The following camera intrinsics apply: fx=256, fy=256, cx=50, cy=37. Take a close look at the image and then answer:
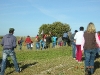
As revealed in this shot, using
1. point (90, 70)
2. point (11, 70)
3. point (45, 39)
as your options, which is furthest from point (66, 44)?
point (90, 70)

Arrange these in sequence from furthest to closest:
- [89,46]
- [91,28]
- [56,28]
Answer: [56,28]
[89,46]
[91,28]

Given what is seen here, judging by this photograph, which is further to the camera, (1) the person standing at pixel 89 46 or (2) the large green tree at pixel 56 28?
(2) the large green tree at pixel 56 28

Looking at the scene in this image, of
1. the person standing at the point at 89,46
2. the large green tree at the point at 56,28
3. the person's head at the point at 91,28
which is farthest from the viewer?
the large green tree at the point at 56,28

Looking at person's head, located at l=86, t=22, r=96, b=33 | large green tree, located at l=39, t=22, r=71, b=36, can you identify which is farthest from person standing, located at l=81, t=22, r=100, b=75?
large green tree, located at l=39, t=22, r=71, b=36

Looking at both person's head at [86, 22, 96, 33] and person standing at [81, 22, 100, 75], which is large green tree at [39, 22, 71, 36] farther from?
person's head at [86, 22, 96, 33]

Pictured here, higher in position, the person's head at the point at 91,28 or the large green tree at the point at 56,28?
the large green tree at the point at 56,28

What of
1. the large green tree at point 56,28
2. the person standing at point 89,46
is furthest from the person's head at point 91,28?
the large green tree at point 56,28

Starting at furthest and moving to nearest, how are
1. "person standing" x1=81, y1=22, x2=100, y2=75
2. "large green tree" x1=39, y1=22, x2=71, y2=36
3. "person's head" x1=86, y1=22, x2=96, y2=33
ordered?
"large green tree" x1=39, y1=22, x2=71, y2=36, "person standing" x1=81, y1=22, x2=100, y2=75, "person's head" x1=86, y1=22, x2=96, y2=33

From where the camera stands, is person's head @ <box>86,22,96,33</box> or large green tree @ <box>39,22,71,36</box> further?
large green tree @ <box>39,22,71,36</box>

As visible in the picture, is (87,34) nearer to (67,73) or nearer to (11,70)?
(67,73)

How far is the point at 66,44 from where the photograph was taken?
34.7 metres

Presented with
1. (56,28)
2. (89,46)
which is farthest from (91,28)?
(56,28)

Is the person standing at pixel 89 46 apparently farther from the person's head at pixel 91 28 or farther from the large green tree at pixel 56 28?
the large green tree at pixel 56 28

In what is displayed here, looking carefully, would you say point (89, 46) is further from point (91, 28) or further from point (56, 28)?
point (56, 28)
